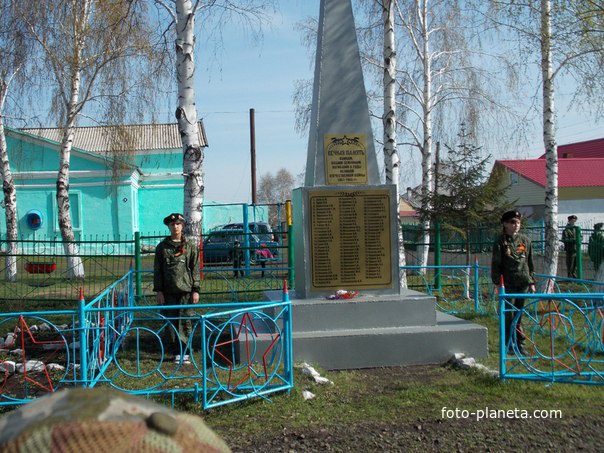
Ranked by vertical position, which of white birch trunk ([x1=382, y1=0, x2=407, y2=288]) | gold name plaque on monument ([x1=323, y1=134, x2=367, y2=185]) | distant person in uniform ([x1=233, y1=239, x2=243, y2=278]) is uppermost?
white birch trunk ([x1=382, y1=0, x2=407, y2=288])

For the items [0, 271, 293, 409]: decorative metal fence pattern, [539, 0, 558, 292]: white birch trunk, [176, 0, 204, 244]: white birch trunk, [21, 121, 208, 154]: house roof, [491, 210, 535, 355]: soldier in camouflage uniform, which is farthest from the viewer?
[21, 121, 208, 154]: house roof

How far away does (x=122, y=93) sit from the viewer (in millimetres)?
15445

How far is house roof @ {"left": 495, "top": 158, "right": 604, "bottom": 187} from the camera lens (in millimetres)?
34375

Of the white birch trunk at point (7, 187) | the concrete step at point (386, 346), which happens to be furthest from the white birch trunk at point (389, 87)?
the white birch trunk at point (7, 187)

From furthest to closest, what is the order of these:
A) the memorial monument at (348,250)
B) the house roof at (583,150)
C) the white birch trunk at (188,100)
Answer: the house roof at (583,150)
the white birch trunk at (188,100)
the memorial monument at (348,250)

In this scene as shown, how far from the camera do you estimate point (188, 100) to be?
8695 mm

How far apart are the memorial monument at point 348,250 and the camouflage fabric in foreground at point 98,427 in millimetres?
5535

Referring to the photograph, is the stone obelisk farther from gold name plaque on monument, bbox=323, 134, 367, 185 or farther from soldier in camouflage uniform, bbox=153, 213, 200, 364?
soldier in camouflage uniform, bbox=153, 213, 200, 364

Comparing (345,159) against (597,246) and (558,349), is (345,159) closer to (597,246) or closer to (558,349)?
(558,349)

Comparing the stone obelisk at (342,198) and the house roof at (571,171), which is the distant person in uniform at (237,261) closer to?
the stone obelisk at (342,198)

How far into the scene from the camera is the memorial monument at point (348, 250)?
660 cm

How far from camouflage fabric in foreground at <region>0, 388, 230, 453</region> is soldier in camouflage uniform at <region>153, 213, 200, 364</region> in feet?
19.2

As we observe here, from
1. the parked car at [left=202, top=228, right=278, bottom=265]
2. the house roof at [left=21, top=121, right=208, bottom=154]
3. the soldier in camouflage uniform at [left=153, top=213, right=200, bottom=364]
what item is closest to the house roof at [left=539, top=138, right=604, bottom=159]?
the house roof at [left=21, top=121, right=208, bottom=154]

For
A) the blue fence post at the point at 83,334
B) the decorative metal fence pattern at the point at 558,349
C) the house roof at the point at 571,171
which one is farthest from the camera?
the house roof at the point at 571,171
